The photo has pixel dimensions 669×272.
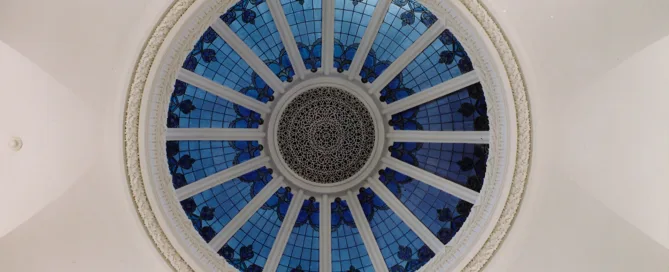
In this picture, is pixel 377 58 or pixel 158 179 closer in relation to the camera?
pixel 158 179

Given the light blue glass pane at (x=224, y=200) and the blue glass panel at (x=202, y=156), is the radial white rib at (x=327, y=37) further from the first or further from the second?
the light blue glass pane at (x=224, y=200)

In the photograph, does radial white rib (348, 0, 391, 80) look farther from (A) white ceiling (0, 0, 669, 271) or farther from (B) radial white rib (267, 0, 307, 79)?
(A) white ceiling (0, 0, 669, 271)

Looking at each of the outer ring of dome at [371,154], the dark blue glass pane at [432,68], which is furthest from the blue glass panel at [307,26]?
the dark blue glass pane at [432,68]

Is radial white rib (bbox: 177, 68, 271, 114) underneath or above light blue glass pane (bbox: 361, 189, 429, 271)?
above

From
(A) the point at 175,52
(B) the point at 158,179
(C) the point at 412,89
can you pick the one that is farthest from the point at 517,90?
(B) the point at 158,179

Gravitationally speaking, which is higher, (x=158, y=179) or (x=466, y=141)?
(x=466, y=141)

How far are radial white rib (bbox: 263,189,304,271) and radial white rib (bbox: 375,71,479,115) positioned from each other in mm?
2949

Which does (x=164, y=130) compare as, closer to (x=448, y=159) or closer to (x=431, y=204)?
(x=431, y=204)

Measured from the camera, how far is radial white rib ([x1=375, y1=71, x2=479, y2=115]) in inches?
375

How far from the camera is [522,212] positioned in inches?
302
